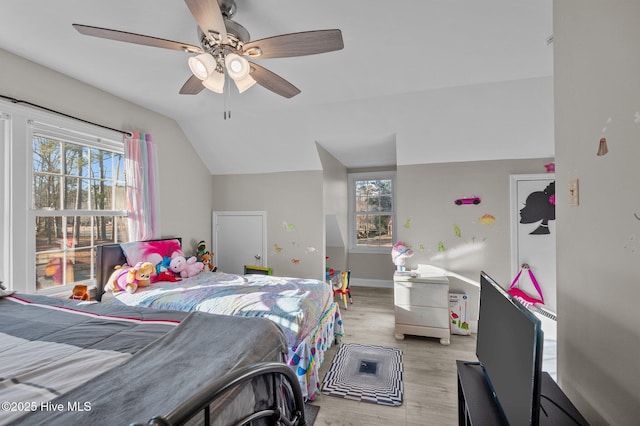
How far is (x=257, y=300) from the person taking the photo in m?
2.13

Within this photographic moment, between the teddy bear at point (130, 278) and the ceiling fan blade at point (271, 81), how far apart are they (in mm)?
1984

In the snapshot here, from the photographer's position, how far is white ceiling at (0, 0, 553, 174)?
155 cm

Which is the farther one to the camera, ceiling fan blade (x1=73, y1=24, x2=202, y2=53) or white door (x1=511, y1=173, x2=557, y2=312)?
white door (x1=511, y1=173, x2=557, y2=312)

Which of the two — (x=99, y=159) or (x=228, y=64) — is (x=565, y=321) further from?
(x=99, y=159)

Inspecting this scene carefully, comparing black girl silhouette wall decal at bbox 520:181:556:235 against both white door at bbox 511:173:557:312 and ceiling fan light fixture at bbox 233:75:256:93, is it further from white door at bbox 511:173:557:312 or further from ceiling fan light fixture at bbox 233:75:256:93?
ceiling fan light fixture at bbox 233:75:256:93

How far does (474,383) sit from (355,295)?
3242 mm

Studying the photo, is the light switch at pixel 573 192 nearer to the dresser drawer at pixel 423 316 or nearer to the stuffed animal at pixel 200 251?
the dresser drawer at pixel 423 316

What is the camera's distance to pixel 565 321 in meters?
1.07

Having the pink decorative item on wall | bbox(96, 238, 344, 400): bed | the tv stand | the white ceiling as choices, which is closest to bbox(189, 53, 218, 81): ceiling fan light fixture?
the white ceiling

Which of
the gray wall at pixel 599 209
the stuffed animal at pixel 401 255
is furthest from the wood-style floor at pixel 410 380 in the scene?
the gray wall at pixel 599 209

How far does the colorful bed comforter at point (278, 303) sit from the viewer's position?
1952mm

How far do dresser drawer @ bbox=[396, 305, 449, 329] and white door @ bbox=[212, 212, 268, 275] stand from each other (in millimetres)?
1974

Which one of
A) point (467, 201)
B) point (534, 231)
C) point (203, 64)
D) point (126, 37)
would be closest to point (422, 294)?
point (467, 201)

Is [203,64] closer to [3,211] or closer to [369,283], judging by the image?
[3,211]
